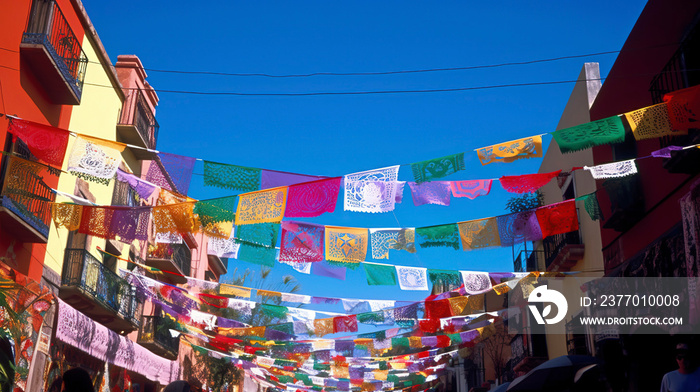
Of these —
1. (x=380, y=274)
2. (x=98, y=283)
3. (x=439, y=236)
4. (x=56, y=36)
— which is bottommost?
(x=98, y=283)

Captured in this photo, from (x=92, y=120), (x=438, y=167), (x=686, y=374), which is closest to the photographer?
(x=686, y=374)

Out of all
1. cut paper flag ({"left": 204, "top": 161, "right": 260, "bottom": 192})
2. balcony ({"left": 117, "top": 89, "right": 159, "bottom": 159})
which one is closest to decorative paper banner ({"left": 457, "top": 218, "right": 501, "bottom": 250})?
cut paper flag ({"left": 204, "top": 161, "right": 260, "bottom": 192})

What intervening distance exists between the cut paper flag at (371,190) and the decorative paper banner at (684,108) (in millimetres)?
3089

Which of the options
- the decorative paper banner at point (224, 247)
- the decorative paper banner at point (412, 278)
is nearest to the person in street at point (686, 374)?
the decorative paper banner at point (412, 278)

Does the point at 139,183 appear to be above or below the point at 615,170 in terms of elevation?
below

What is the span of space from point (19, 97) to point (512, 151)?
23.5ft

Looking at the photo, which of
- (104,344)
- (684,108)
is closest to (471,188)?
(684,108)

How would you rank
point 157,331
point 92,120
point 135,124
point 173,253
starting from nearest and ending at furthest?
point 92,120 → point 135,124 → point 157,331 → point 173,253

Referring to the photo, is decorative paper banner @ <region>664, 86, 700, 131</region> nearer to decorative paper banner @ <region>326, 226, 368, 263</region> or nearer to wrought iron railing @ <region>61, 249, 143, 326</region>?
decorative paper banner @ <region>326, 226, 368, 263</region>

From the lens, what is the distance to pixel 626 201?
10016mm

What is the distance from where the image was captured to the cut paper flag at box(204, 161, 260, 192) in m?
7.59

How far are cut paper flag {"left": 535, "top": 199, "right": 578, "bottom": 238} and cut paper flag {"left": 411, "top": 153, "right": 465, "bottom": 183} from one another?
6.64ft

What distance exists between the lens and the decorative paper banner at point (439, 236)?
9117mm

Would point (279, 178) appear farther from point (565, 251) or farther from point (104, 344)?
point (565, 251)
